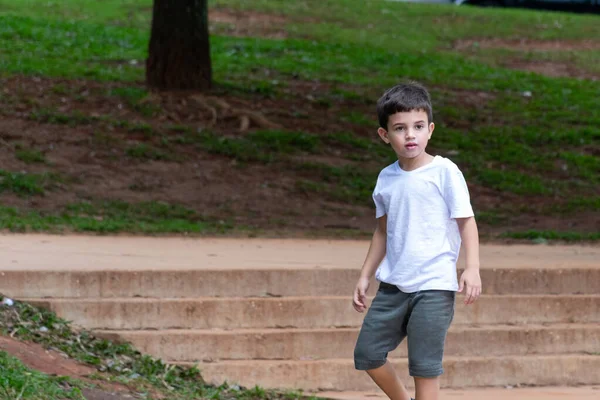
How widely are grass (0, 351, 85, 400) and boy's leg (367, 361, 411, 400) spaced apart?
119cm

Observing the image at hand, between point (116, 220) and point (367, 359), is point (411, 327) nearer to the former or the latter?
point (367, 359)

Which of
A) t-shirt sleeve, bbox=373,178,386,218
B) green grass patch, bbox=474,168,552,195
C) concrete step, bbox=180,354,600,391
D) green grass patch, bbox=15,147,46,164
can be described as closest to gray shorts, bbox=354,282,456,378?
t-shirt sleeve, bbox=373,178,386,218

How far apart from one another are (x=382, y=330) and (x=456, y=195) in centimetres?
61

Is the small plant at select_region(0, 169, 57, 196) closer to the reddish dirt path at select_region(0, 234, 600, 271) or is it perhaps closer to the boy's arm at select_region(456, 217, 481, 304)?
the reddish dirt path at select_region(0, 234, 600, 271)

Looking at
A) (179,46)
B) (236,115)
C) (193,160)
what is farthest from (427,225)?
(179,46)

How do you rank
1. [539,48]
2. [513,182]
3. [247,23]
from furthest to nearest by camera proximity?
[247,23], [539,48], [513,182]

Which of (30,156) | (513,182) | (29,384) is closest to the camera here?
(29,384)

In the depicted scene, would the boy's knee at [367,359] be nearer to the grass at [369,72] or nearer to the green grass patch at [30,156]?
the grass at [369,72]

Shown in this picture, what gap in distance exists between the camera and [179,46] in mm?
11930

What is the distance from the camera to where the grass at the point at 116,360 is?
199 inches

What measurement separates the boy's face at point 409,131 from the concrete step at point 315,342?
204 centimetres

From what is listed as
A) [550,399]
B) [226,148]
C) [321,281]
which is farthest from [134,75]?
[550,399]

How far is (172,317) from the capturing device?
5.88m

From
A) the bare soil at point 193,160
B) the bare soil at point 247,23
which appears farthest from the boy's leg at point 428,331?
the bare soil at point 247,23
